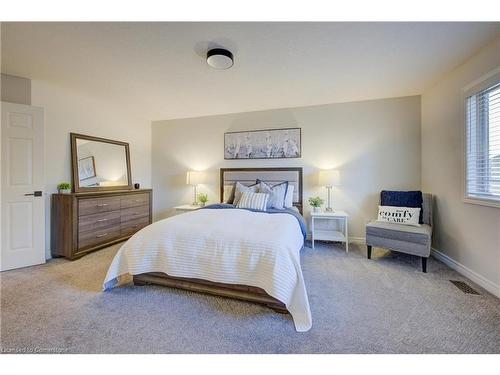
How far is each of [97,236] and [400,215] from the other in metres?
4.56

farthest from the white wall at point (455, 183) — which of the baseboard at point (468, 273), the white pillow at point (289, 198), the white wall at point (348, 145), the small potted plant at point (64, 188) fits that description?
the small potted plant at point (64, 188)

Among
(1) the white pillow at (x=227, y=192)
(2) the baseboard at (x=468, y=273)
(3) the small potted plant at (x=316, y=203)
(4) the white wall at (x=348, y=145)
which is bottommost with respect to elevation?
(2) the baseboard at (x=468, y=273)

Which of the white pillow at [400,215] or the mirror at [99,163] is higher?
the mirror at [99,163]

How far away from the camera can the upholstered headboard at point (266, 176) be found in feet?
12.3

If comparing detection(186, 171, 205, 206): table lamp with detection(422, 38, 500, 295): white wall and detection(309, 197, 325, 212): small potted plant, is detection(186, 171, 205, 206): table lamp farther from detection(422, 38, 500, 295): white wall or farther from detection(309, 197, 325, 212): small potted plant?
detection(422, 38, 500, 295): white wall

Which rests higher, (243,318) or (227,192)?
(227,192)

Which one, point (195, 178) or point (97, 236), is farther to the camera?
point (195, 178)

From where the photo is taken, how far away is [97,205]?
3145mm

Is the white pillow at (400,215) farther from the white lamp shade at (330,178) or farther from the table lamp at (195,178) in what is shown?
the table lamp at (195,178)

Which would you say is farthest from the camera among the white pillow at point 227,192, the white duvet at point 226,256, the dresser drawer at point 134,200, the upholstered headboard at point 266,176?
the white pillow at point 227,192

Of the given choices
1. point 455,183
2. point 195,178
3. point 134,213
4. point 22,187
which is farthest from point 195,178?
point 455,183

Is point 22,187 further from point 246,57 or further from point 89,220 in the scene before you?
point 246,57

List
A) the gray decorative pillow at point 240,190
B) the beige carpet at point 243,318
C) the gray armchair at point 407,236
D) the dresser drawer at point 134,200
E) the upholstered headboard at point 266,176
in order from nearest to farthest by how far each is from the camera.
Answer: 1. the beige carpet at point 243,318
2. the gray armchair at point 407,236
3. the gray decorative pillow at point 240,190
4. the dresser drawer at point 134,200
5. the upholstered headboard at point 266,176
